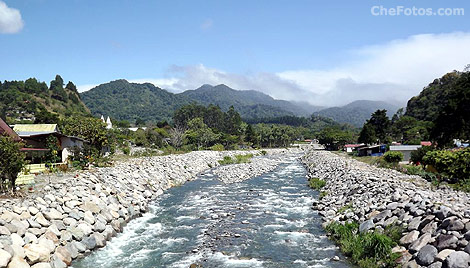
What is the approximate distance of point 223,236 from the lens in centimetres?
1441

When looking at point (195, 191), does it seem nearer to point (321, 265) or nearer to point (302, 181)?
point (302, 181)

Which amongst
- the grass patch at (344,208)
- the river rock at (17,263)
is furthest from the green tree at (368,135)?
the river rock at (17,263)

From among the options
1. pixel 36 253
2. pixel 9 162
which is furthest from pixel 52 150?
pixel 36 253

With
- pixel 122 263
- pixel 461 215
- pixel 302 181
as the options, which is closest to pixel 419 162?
pixel 302 181

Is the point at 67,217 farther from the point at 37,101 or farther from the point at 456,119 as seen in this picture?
the point at 37,101

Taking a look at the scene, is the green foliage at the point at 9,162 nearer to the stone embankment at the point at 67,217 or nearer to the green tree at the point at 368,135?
the stone embankment at the point at 67,217

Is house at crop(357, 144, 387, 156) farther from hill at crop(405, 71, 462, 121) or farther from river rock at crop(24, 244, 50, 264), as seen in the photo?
river rock at crop(24, 244, 50, 264)

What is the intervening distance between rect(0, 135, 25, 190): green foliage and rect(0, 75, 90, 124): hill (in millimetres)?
63084

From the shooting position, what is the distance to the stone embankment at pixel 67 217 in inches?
416

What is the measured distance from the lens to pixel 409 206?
13.1 metres

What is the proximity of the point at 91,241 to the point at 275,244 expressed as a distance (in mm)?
7462

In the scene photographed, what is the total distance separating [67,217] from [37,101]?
117 metres

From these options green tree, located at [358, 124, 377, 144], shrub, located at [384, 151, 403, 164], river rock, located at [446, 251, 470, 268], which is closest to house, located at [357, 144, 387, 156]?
green tree, located at [358, 124, 377, 144]

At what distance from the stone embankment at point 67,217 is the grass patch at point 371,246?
9837 mm
